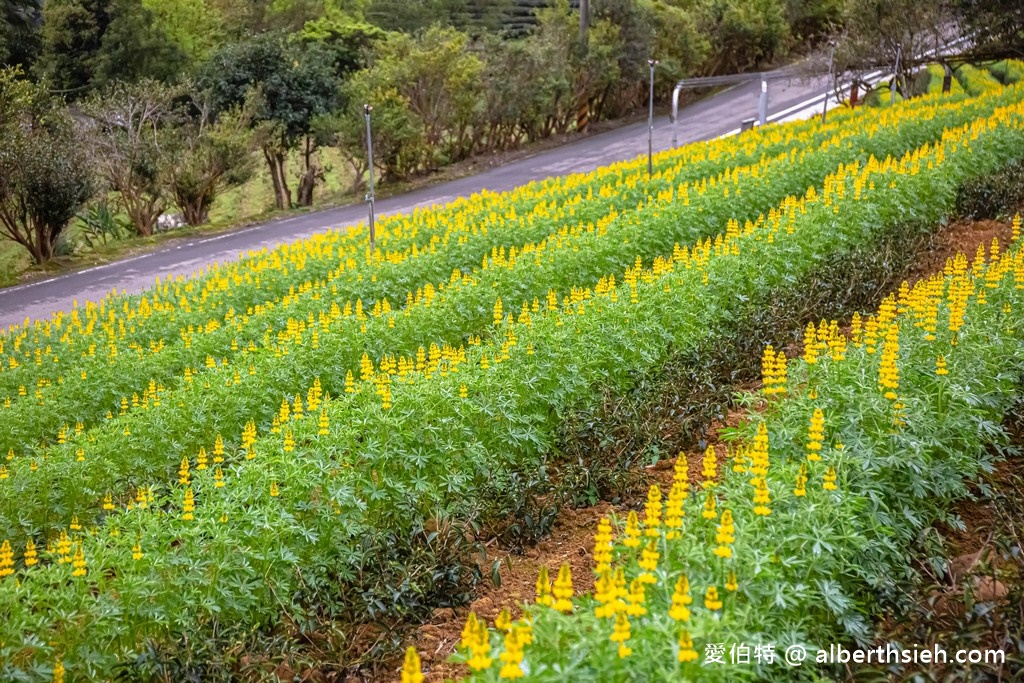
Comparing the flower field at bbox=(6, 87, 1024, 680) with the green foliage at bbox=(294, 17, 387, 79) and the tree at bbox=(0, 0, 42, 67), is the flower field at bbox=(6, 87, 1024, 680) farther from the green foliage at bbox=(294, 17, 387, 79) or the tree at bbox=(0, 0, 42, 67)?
the green foliage at bbox=(294, 17, 387, 79)

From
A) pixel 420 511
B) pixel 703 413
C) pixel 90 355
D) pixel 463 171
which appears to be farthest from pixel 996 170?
pixel 463 171

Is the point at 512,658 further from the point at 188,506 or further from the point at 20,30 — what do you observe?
the point at 20,30

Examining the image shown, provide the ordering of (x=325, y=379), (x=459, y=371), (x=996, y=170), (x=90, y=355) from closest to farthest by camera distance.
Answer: (x=459, y=371) < (x=325, y=379) < (x=90, y=355) < (x=996, y=170)

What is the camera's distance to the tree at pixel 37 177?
14.8 metres

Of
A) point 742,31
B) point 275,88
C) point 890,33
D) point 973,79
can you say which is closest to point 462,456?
point 275,88

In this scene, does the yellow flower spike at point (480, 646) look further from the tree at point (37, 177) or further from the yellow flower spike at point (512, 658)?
the tree at point (37, 177)

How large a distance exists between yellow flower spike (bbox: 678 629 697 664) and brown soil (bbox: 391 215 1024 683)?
4.33 ft

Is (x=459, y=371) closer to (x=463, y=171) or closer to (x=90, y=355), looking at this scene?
(x=90, y=355)

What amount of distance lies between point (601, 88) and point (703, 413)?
950 inches

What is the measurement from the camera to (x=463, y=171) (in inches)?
891

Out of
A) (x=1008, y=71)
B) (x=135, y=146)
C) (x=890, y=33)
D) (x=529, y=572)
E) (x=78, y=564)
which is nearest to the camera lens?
(x=78, y=564)

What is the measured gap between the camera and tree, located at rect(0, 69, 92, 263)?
14805 millimetres

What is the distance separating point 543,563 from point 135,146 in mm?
15983

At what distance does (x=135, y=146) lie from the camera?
17547 millimetres
